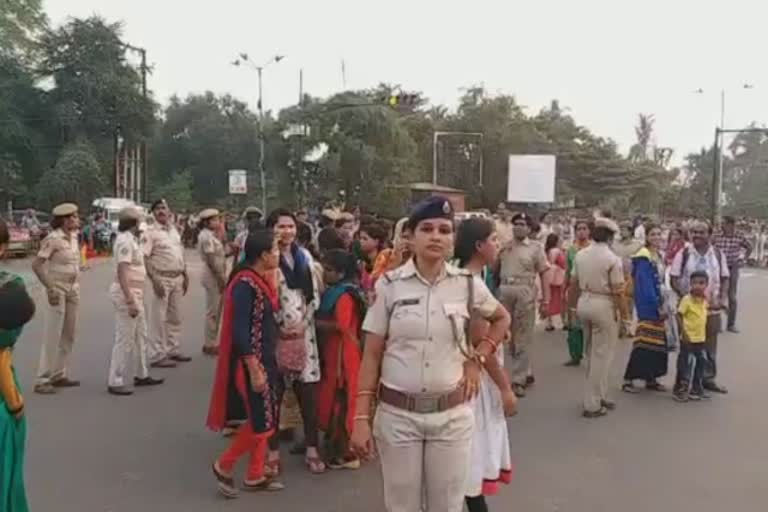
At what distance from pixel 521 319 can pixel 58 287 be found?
4448 mm

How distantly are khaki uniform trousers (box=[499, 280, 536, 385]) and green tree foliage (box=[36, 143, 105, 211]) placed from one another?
34941 millimetres

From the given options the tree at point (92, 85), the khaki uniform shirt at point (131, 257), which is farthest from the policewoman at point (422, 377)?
the tree at point (92, 85)

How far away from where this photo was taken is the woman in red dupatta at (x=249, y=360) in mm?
5000

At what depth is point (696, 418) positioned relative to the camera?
7402mm

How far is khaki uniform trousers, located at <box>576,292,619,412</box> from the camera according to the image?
7.30 meters

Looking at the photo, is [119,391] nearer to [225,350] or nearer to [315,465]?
[315,465]

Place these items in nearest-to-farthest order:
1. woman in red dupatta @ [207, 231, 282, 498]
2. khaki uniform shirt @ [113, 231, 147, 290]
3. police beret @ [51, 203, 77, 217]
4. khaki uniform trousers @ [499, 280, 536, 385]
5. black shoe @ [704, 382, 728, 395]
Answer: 1. woman in red dupatta @ [207, 231, 282, 498]
2. police beret @ [51, 203, 77, 217]
3. khaki uniform shirt @ [113, 231, 147, 290]
4. khaki uniform trousers @ [499, 280, 536, 385]
5. black shoe @ [704, 382, 728, 395]

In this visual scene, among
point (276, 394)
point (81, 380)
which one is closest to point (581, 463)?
point (276, 394)

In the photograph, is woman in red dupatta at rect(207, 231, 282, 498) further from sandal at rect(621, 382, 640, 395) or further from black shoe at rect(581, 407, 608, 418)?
sandal at rect(621, 382, 640, 395)

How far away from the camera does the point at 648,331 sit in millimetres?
8594

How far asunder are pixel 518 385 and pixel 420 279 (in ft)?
16.9

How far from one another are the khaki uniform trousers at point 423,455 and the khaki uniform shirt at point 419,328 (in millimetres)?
127

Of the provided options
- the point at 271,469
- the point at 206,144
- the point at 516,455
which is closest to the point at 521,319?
the point at 516,455

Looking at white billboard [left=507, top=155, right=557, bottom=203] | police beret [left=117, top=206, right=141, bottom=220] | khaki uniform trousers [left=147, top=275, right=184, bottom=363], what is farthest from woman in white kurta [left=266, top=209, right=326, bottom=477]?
white billboard [left=507, top=155, right=557, bottom=203]
